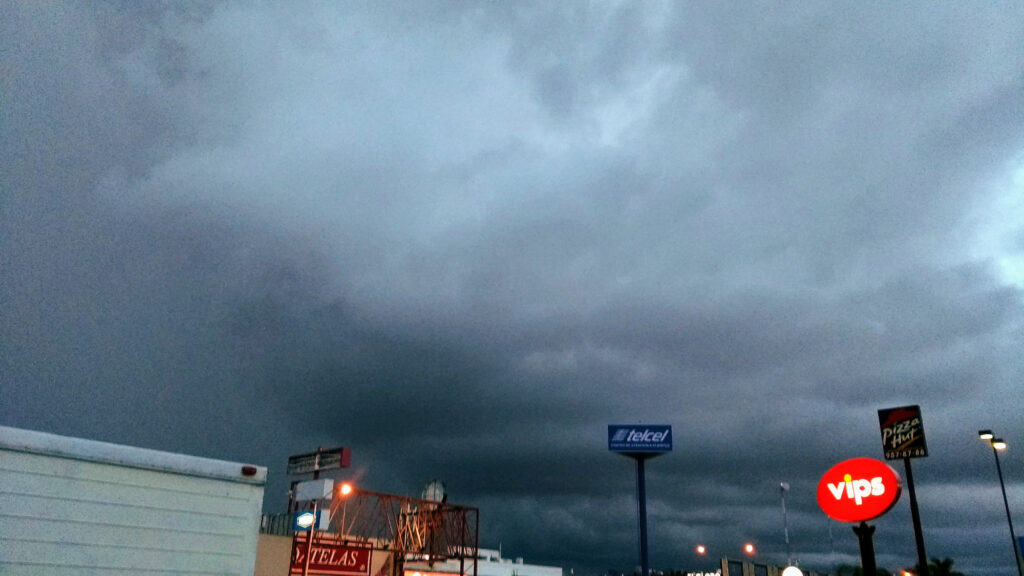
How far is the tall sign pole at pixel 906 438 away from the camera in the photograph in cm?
1791

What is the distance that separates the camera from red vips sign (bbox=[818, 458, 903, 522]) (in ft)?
39.4

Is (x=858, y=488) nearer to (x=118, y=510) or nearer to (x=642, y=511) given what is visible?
(x=118, y=510)

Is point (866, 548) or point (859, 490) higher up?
point (859, 490)

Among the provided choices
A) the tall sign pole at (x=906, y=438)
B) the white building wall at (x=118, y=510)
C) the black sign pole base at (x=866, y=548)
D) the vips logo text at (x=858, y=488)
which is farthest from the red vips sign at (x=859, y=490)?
the white building wall at (x=118, y=510)

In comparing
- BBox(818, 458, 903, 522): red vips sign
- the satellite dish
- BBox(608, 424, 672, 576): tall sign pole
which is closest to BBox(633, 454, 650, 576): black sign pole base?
BBox(608, 424, 672, 576): tall sign pole

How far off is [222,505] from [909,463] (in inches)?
649

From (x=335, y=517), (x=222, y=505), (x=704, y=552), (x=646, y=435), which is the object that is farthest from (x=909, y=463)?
(x=335, y=517)

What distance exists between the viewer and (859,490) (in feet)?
40.2

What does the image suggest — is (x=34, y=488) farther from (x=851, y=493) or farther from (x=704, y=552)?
(x=704, y=552)

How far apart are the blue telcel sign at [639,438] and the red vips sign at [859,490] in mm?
28793

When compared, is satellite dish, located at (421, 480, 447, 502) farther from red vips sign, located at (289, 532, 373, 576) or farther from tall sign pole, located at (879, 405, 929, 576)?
tall sign pole, located at (879, 405, 929, 576)

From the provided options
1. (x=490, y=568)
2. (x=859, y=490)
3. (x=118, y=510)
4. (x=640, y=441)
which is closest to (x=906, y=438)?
(x=859, y=490)

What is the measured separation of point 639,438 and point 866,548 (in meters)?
30.8

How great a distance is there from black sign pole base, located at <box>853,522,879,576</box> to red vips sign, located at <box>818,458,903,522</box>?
0.62m
